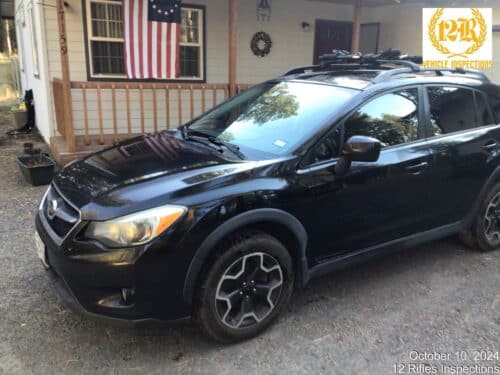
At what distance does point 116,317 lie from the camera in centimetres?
238

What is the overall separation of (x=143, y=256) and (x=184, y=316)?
0.47 meters

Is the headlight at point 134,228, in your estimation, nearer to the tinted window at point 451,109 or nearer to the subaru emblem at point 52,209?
the subaru emblem at point 52,209

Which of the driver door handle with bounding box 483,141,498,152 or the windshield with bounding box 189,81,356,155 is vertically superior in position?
the windshield with bounding box 189,81,356,155

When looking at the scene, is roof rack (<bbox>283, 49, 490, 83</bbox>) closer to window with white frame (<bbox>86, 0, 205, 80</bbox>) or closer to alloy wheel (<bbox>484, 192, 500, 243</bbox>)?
alloy wheel (<bbox>484, 192, 500, 243</bbox>)

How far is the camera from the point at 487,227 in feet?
13.3

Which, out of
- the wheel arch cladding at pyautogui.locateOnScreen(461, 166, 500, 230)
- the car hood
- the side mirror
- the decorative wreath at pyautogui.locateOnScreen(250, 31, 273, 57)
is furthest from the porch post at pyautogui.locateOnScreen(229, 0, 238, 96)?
the side mirror

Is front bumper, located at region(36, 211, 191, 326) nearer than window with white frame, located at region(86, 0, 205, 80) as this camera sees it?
Yes

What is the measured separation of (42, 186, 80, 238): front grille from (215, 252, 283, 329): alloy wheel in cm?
93

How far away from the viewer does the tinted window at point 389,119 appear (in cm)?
310

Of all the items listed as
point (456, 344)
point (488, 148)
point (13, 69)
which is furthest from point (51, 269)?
point (13, 69)

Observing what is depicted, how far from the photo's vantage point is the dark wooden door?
9.92 metres

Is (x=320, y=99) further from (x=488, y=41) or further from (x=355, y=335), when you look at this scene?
(x=488, y=41)

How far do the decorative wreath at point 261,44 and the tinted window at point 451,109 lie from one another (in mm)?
6027

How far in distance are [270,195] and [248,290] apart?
61cm
